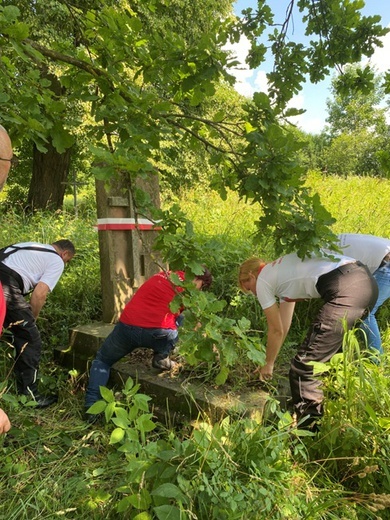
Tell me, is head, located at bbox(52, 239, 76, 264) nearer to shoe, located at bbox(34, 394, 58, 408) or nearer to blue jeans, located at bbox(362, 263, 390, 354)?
shoe, located at bbox(34, 394, 58, 408)

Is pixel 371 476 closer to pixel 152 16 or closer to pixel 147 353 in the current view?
pixel 147 353

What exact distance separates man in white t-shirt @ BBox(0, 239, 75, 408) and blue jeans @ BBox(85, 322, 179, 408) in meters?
0.53

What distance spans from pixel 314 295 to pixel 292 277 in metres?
0.21

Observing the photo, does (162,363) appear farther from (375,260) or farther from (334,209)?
(334,209)

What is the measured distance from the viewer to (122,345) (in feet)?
11.4

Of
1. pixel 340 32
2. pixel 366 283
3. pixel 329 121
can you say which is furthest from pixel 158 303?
pixel 329 121

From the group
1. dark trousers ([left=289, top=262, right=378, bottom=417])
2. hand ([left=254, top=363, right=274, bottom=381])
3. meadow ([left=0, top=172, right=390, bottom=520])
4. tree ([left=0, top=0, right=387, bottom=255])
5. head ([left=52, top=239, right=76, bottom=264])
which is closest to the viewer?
meadow ([left=0, top=172, right=390, bottom=520])

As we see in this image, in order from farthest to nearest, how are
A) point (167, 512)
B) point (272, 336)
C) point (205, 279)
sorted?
point (205, 279) < point (272, 336) < point (167, 512)

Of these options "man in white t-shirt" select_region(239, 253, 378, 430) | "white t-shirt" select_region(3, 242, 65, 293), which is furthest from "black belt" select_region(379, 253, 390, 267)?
"white t-shirt" select_region(3, 242, 65, 293)

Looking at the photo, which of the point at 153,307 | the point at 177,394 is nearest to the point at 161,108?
the point at 153,307

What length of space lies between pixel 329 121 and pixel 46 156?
58.0 metres

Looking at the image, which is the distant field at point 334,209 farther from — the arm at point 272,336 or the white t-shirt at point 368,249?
the arm at point 272,336

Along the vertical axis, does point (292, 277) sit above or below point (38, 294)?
above

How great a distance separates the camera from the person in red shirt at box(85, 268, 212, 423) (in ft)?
11.1
